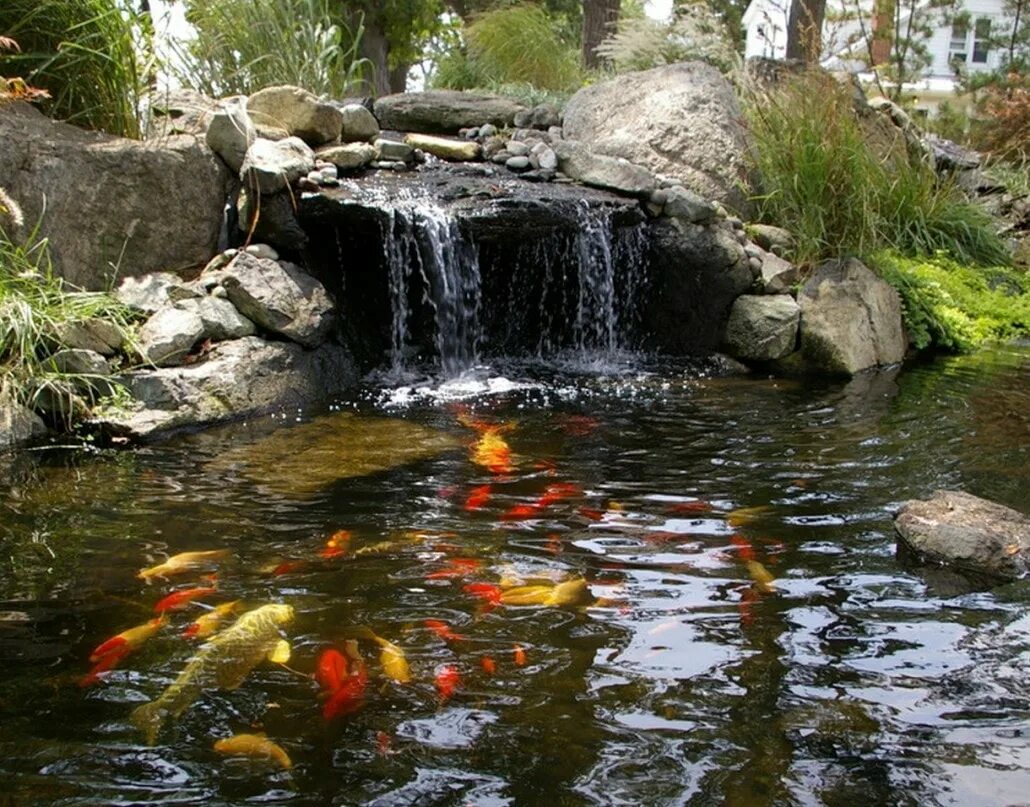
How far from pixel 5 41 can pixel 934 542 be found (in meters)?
5.32

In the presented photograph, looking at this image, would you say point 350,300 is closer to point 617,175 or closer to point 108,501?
point 617,175

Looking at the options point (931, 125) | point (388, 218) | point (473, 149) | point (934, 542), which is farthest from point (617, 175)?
point (931, 125)

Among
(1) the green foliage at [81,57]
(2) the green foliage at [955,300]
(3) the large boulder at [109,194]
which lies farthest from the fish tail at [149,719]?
(2) the green foliage at [955,300]

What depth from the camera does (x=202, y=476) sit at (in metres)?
4.56

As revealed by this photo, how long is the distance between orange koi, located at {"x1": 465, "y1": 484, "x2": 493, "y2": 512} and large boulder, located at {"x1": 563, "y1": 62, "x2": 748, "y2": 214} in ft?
16.0

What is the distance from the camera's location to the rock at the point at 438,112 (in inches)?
347

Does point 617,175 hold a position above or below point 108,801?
above

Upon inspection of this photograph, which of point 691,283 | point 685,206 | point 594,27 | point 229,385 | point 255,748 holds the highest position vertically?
point 594,27

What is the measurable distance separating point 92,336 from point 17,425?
755mm

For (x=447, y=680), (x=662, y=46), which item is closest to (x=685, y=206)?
(x=447, y=680)

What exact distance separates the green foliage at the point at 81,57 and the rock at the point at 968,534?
551cm

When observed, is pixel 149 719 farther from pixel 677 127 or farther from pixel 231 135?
pixel 677 127

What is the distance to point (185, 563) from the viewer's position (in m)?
3.48

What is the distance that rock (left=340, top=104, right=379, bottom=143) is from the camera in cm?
785
